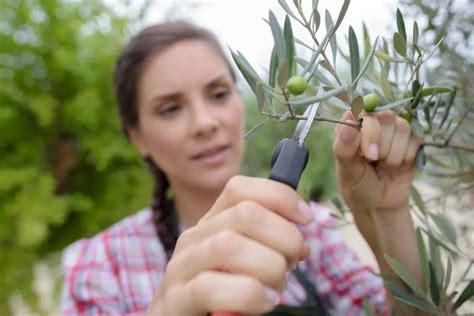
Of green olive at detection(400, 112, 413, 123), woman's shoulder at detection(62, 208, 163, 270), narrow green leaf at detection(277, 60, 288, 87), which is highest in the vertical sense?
narrow green leaf at detection(277, 60, 288, 87)

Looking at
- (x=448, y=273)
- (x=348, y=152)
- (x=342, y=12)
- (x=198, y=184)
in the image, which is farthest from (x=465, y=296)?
(x=198, y=184)

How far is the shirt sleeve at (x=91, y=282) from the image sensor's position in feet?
3.03

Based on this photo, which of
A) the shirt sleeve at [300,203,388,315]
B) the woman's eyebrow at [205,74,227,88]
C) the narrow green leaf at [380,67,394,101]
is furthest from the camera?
the woman's eyebrow at [205,74,227,88]

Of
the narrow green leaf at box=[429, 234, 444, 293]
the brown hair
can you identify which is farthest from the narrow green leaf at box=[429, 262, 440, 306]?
the brown hair

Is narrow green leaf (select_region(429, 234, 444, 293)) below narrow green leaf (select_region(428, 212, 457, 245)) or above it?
below

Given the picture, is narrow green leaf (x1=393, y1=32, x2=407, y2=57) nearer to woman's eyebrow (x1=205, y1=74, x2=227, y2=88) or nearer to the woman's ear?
woman's eyebrow (x1=205, y1=74, x2=227, y2=88)

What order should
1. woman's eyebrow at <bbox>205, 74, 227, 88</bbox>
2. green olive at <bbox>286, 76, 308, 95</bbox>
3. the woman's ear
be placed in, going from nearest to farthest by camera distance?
green olive at <bbox>286, 76, 308, 95</bbox> → woman's eyebrow at <bbox>205, 74, 227, 88</bbox> → the woman's ear

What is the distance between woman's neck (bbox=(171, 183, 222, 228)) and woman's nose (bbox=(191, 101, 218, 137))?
0.13 metres

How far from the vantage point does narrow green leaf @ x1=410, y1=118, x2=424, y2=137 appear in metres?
0.39

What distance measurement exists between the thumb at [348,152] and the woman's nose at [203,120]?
1.54ft

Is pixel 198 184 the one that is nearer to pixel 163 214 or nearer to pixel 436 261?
pixel 163 214

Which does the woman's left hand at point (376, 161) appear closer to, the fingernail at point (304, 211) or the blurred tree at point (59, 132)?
the fingernail at point (304, 211)

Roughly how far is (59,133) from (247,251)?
1468mm

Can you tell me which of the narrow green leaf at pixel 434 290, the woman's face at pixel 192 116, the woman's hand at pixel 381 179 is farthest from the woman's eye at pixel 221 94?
the narrow green leaf at pixel 434 290
